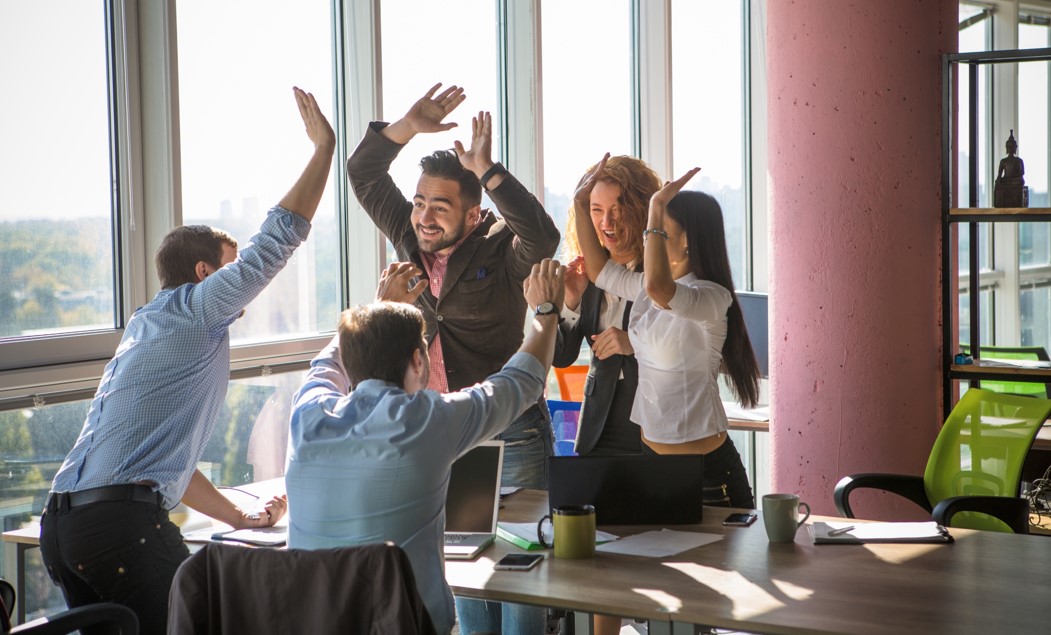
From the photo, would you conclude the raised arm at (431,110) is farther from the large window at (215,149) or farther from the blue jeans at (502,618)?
the blue jeans at (502,618)

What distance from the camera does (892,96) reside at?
4.03 metres

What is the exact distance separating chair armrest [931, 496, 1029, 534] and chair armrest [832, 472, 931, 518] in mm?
383

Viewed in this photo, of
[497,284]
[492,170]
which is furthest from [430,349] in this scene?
[492,170]

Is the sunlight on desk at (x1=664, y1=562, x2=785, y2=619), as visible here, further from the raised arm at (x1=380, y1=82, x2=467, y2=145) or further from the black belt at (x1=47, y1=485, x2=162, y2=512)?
the raised arm at (x1=380, y1=82, x2=467, y2=145)

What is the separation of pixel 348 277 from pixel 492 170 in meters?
1.35

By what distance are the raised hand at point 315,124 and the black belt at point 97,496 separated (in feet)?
3.32

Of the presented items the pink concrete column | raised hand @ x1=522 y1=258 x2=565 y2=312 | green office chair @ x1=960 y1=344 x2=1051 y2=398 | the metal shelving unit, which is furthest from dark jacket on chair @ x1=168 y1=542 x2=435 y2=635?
green office chair @ x1=960 y1=344 x2=1051 y2=398

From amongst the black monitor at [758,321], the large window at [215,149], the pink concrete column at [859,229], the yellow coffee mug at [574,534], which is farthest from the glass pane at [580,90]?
the yellow coffee mug at [574,534]

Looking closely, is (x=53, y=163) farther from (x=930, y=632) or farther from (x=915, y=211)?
(x=915, y=211)

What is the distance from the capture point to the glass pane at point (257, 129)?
3.59 m

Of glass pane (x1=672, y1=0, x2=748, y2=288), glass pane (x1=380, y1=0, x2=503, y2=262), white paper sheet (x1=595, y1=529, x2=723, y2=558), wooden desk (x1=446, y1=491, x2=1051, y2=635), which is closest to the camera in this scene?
wooden desk (x1=446, y1=491, x2=1051, y2=635)

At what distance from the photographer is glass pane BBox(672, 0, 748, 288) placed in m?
6.19

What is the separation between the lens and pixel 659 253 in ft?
10.3

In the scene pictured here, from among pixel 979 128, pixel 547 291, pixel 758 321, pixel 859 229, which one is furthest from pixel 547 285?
pixel 979 128
